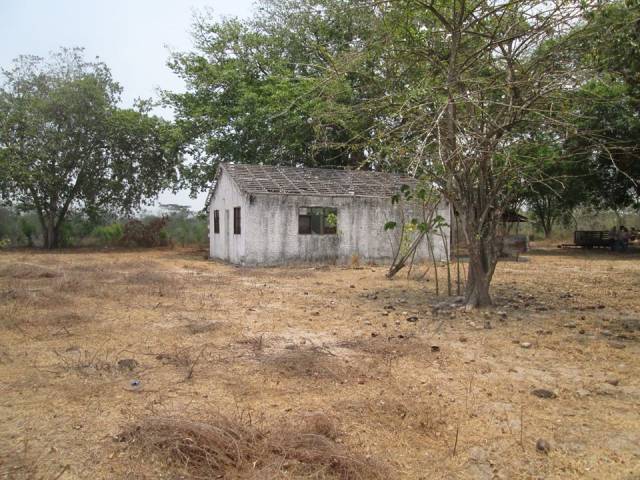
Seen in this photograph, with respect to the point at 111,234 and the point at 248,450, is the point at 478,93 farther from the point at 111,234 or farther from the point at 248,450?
the point at 111,234

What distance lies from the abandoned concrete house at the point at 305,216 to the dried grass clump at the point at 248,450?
543 inches

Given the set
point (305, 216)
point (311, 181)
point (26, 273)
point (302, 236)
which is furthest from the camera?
point (311, 181)

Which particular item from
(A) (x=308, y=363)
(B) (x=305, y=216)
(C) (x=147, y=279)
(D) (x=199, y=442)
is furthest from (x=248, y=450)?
(B) (x=305, y=216)

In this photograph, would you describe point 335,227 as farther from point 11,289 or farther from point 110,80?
point 110,80

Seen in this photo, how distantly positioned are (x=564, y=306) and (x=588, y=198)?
64.5ft

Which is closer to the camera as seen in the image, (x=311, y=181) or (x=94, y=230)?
(x=311, y=181)

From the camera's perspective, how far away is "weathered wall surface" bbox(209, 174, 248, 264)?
18.3 metres

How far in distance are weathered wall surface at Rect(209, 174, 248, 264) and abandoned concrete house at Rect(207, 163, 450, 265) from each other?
0.12 feet

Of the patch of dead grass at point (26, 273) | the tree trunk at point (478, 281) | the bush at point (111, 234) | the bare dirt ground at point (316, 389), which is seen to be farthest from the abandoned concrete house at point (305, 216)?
the bush at point (111, 234)

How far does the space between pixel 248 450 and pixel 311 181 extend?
16769 mm

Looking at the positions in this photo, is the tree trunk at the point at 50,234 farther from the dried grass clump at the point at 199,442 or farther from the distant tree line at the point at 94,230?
the dried grass clump at the point at 199,442

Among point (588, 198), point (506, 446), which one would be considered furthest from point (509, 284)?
point (588, 198)

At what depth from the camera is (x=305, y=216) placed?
1867 cm

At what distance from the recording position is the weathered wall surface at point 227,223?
1834 cm
